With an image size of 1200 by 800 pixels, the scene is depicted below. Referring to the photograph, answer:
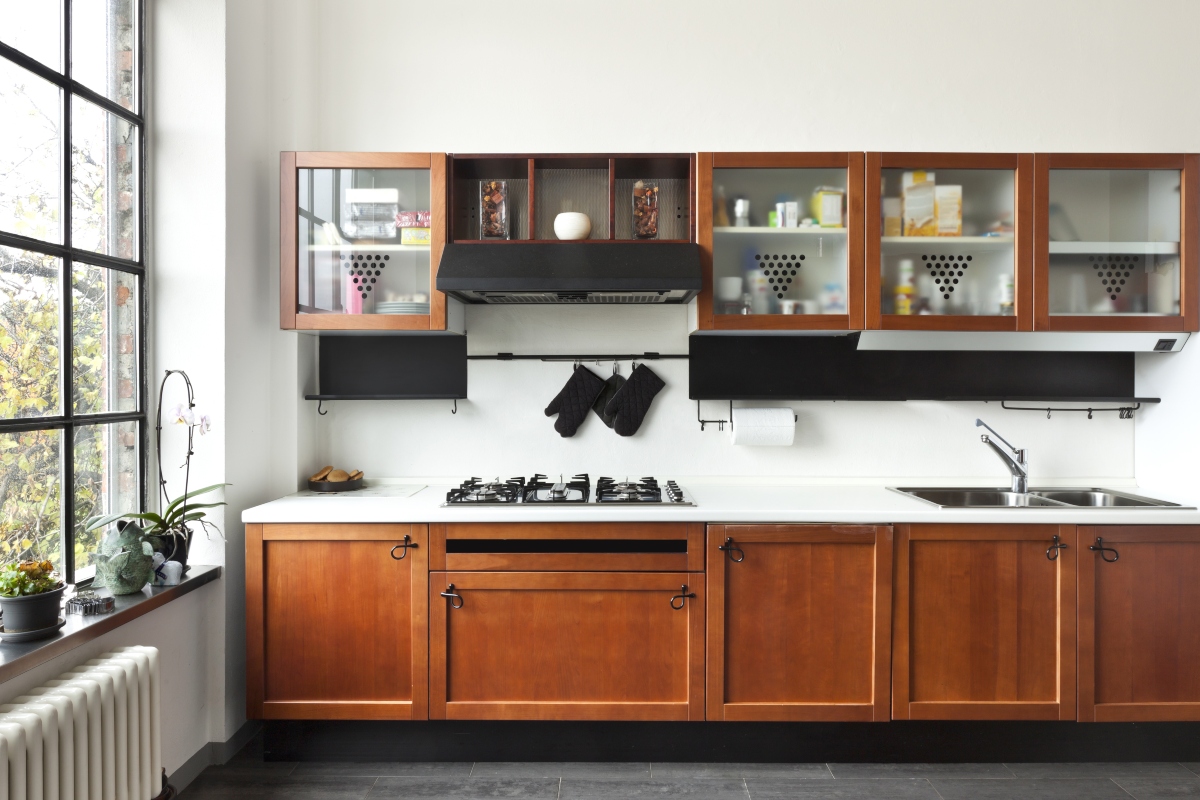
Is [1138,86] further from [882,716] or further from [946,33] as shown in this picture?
[882,716]

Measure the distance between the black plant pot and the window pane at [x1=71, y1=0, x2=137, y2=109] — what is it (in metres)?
1.49

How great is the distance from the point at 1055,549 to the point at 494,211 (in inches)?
91.0

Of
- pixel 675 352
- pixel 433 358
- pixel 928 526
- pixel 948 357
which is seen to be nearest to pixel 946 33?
pixel 948 357

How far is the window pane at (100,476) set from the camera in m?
2.05

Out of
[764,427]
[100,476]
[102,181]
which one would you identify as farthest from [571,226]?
[100,476]

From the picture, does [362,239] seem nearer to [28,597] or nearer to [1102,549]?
[28,597]

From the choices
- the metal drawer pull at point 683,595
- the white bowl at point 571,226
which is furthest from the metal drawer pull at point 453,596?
the white bowl at point 571,226

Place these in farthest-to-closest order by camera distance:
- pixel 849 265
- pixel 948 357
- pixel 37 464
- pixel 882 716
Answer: pixel 948 357, pixel 849 265, pixel 882 716, pixel 37 464

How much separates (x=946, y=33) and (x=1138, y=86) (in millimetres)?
818

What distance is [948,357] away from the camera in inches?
112

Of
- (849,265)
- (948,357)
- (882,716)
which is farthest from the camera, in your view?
(948,357)

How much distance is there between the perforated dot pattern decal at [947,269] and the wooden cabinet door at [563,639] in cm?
142

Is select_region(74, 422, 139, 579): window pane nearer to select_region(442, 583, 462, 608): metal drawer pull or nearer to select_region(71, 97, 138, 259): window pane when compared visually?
select_region(71, 97, 138, 259): window pane

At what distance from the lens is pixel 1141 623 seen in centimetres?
230
